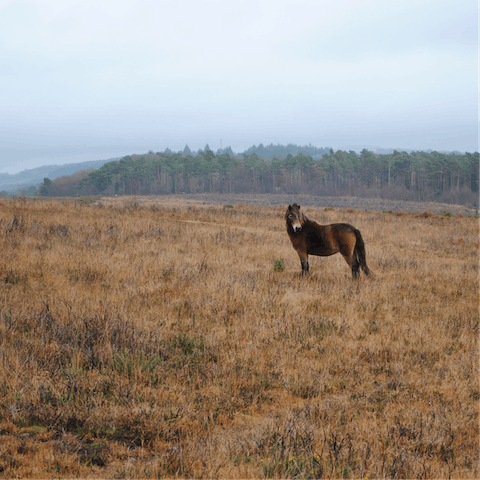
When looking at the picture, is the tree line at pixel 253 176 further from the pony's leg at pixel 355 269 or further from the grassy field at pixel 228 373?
the grassy field at pixel 228 373

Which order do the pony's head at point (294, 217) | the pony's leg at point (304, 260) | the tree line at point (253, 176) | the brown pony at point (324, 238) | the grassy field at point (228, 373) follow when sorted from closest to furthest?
1. the grassy field at point (228, 373)
2. the pony's head at point (294, 217)
3. the brown pony at point (324, 238)
4. the pony's leg at point (304, 260)
5. the tree line at point (253, 176)

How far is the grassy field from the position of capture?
9.12 ft

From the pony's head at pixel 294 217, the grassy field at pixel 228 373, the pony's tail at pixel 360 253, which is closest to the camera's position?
the grassy field at pixel 228 373

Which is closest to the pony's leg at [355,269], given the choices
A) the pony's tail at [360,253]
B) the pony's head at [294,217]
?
the pony's tail at [360,253]

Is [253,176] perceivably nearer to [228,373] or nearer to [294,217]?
[294,217]

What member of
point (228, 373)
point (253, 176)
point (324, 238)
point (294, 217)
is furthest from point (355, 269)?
point (253, 176)

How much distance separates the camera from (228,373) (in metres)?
4.23

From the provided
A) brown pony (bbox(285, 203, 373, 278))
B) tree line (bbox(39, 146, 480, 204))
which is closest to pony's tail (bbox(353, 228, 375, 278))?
brown pony (bbox(285, 203, 373, 278))

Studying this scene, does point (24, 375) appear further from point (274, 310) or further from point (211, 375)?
point (274, 310)

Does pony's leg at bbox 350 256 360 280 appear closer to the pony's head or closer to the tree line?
the pony's head

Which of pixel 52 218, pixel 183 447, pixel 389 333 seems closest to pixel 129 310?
pixel 183 447

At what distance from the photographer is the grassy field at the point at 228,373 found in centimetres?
278

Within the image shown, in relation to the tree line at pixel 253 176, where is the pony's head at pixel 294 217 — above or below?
below

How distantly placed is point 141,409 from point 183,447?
0.60m
